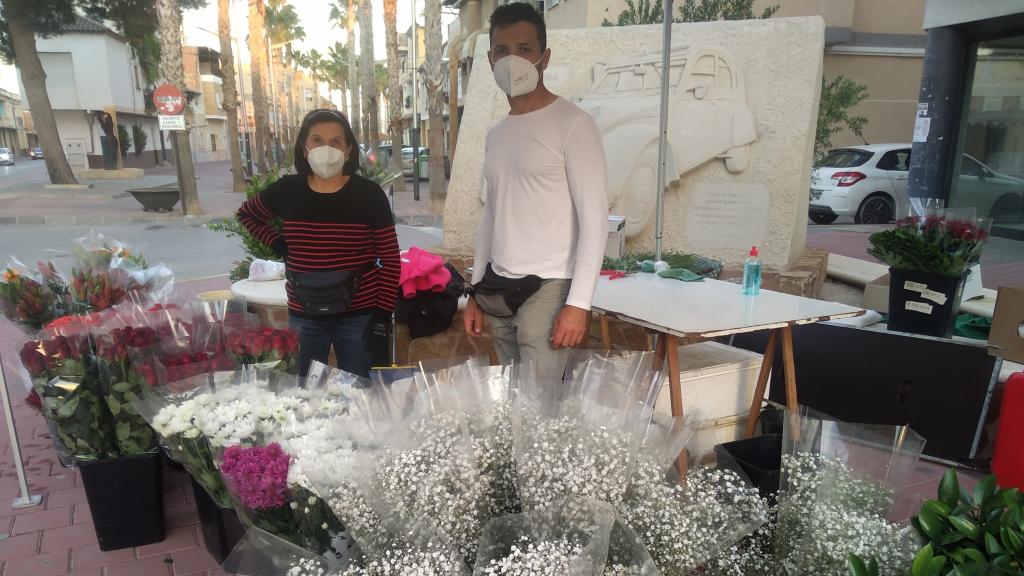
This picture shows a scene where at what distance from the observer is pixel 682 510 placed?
1283 mm

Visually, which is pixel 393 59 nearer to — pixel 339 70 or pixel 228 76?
pixel 228 76

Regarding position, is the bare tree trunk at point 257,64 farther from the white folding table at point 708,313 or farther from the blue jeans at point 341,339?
the white folding table at point 708,313

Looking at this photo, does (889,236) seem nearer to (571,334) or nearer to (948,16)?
(571,334)

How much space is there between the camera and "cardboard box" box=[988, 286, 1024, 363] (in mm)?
2943

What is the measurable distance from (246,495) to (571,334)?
1083 millimetres

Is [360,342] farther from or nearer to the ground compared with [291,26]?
nearer to the ground

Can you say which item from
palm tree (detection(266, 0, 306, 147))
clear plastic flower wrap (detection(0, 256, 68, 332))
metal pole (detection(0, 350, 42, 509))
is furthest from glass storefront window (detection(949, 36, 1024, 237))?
palm tree (detection(266, 0, 306, 147))

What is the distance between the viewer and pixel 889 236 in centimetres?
365

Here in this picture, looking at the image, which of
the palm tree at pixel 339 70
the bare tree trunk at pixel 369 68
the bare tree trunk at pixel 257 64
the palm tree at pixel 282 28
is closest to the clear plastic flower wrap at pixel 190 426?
the bare tree trunk at pixel 369 68

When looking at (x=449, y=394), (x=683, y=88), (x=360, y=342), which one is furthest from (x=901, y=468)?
(x=683, y=88)

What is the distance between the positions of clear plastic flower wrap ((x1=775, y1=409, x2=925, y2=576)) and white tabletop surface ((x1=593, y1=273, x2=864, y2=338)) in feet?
3.20

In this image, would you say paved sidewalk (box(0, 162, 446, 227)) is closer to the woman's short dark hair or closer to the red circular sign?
the red circular sign

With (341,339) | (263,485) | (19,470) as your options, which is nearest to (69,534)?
(19,470)

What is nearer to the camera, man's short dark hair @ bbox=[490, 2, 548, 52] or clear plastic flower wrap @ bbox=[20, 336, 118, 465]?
man's short dark hair @ bbox=[490, 2, 548, 52]
